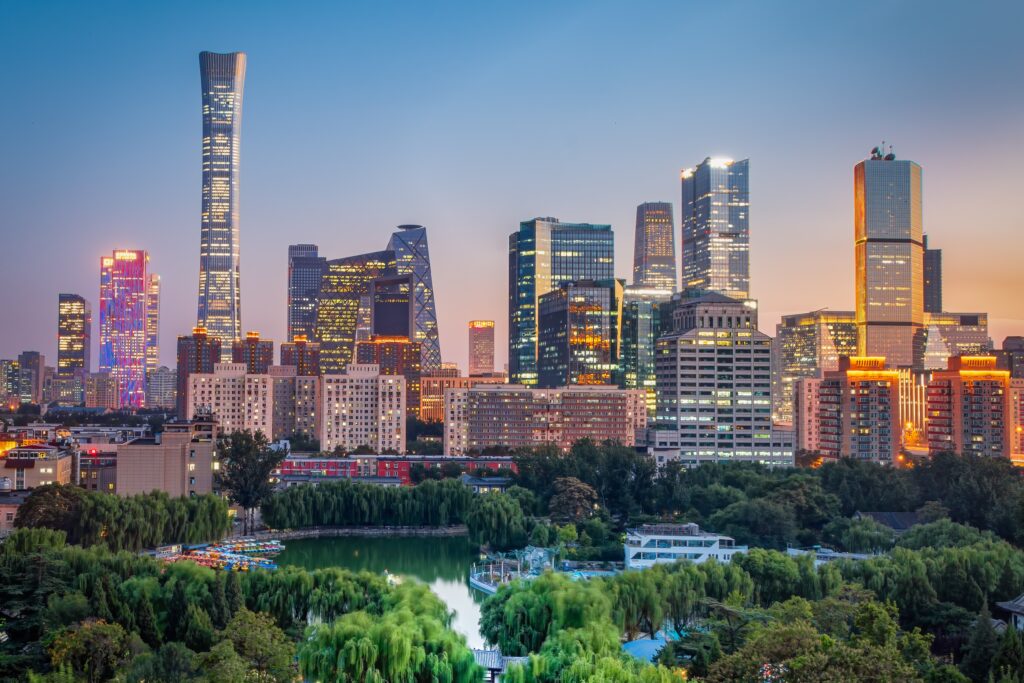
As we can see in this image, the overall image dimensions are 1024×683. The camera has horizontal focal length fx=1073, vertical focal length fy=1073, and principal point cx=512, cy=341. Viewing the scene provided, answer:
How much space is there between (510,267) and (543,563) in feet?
256

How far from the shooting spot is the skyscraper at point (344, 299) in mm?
143500

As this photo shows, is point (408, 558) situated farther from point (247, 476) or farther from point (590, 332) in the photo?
point (590, 332)

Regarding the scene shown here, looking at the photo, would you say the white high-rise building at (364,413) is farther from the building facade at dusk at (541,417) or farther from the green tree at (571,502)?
the green tree at (571,502)

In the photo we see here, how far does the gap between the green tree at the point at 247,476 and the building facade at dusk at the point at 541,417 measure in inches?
1082

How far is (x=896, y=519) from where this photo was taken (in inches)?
1667

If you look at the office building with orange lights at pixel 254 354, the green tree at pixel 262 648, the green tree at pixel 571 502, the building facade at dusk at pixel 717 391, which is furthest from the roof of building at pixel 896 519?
the office building with orange lights at pixel 254 354

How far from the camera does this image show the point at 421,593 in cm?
2603

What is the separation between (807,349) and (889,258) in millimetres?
14258

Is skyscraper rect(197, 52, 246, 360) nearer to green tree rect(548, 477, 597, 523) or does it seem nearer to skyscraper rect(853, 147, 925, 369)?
skyscraper rect(853, 147, 925, 369)

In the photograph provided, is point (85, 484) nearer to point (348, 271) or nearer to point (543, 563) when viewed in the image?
point (543, 563)

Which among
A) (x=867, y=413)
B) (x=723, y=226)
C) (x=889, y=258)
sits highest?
(x=723, y=226)

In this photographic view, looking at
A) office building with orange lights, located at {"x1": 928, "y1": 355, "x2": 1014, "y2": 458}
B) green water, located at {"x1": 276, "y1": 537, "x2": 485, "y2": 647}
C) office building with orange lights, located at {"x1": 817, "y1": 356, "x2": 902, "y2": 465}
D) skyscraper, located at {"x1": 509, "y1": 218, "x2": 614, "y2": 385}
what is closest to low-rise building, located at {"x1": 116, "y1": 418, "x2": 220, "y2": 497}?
green water, located at {"x1": 276, "y1": 537, "x2": 485, "y2": 647}

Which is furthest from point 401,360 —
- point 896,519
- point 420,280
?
point 896,519

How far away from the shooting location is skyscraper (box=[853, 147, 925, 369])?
4205 inches
